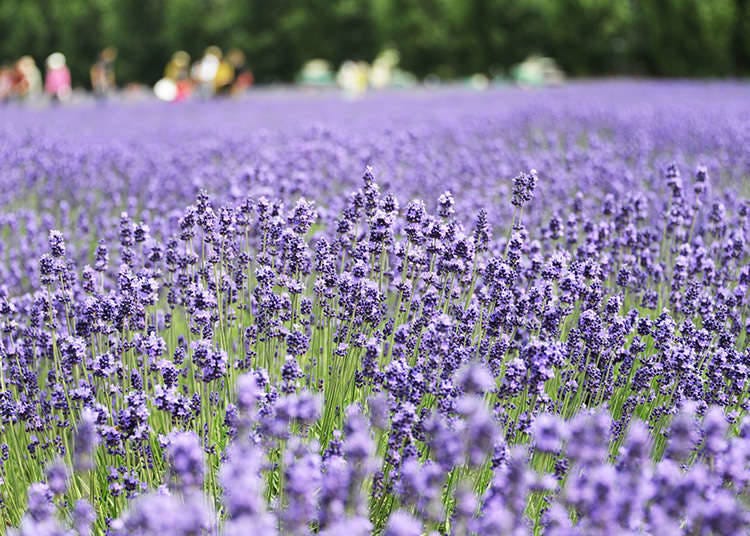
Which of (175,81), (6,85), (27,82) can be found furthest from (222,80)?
(6,85)

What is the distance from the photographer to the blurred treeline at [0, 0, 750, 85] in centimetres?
2584

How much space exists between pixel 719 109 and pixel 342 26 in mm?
18587

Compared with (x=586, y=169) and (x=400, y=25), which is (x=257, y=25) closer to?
(x=400, y=25)

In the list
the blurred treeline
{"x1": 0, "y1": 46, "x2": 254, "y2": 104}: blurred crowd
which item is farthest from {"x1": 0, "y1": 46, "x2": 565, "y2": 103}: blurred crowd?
the blurred treeline

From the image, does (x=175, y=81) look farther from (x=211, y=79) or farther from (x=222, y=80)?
(x=222, y=80)

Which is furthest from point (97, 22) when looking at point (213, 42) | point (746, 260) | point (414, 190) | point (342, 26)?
point (746, 260)

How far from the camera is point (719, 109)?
37.0 ft

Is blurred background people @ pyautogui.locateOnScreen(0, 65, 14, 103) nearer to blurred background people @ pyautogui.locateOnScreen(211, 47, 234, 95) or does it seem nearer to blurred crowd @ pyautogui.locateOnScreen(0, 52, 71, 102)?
blurred crowd @ pyautogui.locateOnScreen(0, 52, 71, 102)

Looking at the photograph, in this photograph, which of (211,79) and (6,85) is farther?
(6,85)

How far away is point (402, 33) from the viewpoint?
2775cm

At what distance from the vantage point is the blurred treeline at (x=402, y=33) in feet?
84.8

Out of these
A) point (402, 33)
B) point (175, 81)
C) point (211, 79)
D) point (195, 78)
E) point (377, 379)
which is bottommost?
point (195, 78)

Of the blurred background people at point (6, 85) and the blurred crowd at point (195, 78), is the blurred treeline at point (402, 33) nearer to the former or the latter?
the blurred crowd at point (195, 78)

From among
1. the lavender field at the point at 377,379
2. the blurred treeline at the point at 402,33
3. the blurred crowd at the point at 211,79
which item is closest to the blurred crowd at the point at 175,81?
the blurred crowd at the point at 211,79
